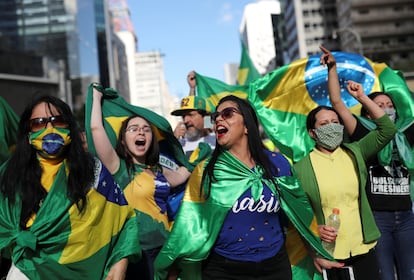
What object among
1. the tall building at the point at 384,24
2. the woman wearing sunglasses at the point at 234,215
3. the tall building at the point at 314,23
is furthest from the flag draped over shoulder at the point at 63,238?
the tall building at the point at 314,23

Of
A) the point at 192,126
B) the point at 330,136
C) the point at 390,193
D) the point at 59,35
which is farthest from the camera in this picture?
the point at 59,35

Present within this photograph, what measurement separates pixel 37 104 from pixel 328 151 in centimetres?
201

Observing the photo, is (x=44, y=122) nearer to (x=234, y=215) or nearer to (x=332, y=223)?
(x=234, y=215)

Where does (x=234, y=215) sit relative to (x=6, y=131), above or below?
below

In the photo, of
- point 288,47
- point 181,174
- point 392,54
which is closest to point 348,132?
point 181,174

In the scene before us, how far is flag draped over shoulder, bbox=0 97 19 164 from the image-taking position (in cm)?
401

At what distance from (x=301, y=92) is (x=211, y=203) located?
9.14ft

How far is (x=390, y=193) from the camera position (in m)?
3.94

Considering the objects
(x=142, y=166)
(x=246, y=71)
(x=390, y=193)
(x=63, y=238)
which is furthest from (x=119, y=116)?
(x=246, y=71)

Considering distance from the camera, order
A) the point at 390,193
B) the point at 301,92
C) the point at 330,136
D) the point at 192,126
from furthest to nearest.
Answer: the point at 301,92
the point at 192,126
the point at 390,193
the point at 330,136

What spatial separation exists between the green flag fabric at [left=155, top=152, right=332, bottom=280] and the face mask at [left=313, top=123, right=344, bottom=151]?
1.76 feet

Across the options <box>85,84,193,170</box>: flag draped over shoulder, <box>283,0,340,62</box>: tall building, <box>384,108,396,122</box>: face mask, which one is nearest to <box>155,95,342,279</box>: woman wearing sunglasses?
<box>85,84,193,170</box>: flag draped over shoulder

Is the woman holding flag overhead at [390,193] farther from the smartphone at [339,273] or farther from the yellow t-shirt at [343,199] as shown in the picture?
the smartphone at [339,273]

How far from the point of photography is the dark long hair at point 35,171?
2.73 metres
